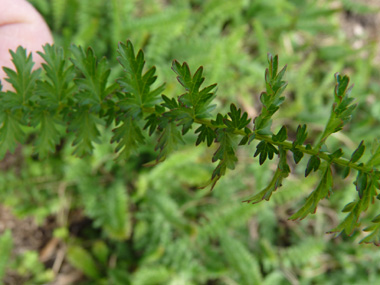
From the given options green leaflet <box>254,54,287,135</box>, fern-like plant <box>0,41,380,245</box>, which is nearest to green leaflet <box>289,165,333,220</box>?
fern-like plant <box>0,41,380,245</box>

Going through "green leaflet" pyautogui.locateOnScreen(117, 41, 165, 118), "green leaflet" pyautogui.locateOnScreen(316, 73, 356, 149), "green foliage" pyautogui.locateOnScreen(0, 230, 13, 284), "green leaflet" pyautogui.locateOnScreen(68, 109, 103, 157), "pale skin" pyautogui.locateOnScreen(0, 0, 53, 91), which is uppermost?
"pale skin" pyautogui.locateOnScreen(0, 0, 53, 91)

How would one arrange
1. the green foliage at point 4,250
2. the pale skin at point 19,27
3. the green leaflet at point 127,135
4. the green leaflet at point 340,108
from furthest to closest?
A: 1. the green foliage at point 4,250
2. the pale skin at point 19,27
3. the green leaflet at point 127,135
4. the green leaflet at point 340,108

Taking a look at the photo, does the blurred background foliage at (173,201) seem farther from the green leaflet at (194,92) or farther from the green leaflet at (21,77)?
the green leaflet at (194,92)

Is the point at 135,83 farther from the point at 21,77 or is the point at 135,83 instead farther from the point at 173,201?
the point at 173,201

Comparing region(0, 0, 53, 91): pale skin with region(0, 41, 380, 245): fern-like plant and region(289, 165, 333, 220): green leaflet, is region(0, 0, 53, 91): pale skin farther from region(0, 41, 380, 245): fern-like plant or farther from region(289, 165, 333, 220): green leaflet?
region(289, 165, 333, 220): green leaflet

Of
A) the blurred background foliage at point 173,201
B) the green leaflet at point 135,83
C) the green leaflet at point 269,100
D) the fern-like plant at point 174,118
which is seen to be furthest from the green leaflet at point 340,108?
the blurred background foliage at point 173,201

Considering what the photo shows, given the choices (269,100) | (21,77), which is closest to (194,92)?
(269,100)

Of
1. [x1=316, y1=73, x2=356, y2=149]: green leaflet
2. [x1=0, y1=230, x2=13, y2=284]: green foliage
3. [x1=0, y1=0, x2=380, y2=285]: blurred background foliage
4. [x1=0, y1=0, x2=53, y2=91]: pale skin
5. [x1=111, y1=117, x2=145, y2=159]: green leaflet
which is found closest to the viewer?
[x1=316, y1=73, x2=356, y2=149]: green leaflet

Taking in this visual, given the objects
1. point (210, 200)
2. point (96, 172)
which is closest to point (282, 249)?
point (210, 200)

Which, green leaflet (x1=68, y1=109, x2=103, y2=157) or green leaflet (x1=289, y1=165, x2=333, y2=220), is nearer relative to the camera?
green leaflet (x1=289, y1=165, x2=333, y2=220)

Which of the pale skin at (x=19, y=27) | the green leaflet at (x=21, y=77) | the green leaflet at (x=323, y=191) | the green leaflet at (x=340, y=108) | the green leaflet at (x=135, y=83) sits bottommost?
the green leaflet at (x=323, y=191)
